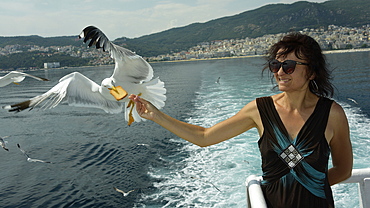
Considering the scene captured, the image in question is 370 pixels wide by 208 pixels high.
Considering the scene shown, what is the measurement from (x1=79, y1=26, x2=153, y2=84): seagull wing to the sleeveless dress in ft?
7.04

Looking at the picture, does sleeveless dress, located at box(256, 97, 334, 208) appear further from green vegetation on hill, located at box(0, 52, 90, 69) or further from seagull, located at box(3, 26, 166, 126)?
green vegetation on hill, located at box(0, 52, 90, 69)

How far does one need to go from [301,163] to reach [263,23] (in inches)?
4737

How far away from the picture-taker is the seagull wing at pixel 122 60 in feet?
9.47

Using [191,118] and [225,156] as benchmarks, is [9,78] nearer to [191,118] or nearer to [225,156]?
[225,156]

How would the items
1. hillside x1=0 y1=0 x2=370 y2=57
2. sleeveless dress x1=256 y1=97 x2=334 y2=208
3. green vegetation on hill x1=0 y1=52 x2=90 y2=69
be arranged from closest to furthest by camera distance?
sleeveless dress x1=256 y1=97 x2=334 y2=208, green vegetation on hill x1=0 y1=52 x2=90 y2=69, hillside x1=0 y1=0 x2=370 y2=57

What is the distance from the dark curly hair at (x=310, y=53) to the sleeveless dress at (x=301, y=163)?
11 centimetres

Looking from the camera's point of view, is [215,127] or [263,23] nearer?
[215,127]

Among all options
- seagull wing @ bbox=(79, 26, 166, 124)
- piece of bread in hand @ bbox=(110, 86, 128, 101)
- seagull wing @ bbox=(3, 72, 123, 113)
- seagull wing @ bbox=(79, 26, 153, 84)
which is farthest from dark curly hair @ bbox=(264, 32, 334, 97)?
seagull wing @ bbox=(3, 72, 123, 113)

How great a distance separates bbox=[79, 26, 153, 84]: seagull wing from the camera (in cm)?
289

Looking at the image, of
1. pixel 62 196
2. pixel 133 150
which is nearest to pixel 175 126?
pixel 62 196

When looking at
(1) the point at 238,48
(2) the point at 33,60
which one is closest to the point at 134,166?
(2) the point at 33,60

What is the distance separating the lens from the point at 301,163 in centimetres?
115

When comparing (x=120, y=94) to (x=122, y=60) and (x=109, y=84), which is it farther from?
(x=122, y=60)

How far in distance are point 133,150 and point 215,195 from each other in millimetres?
2839
